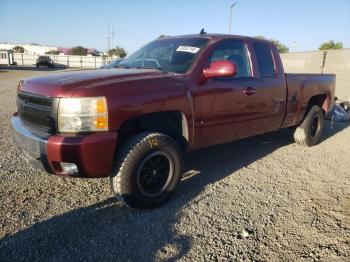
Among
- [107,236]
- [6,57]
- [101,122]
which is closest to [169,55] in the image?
[101,122]

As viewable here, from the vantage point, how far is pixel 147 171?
3539mm

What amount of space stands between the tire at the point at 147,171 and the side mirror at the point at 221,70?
90 cm

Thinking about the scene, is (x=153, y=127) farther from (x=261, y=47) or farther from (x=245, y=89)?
(x=261, y=47)

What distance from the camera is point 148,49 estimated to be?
15.9ft

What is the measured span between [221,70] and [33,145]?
209 cm

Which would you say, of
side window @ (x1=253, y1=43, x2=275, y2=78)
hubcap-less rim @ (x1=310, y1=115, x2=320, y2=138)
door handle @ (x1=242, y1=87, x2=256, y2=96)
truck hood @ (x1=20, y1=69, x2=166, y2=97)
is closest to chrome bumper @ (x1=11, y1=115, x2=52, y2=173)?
truck hood @ (x1=20, y1=69, x2=166, y2=97)

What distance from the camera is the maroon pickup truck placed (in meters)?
3.06

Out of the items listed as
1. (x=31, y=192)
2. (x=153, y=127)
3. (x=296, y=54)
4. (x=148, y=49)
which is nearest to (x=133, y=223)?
(x=153, y=127)

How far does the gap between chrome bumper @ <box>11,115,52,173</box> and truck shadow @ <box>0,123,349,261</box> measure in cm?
56

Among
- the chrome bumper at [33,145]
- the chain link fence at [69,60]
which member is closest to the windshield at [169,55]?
the chrome bumper at [33,145]

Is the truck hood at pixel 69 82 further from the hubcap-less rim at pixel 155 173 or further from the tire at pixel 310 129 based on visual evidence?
the tire at pixel 310 129

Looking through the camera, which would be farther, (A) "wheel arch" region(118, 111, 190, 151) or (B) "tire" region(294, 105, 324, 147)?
(B) "tire" region(294, 105, 324, 147)

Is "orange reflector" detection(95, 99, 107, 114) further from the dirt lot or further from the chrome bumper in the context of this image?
the dirt lot

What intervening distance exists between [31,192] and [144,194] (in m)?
1.36
